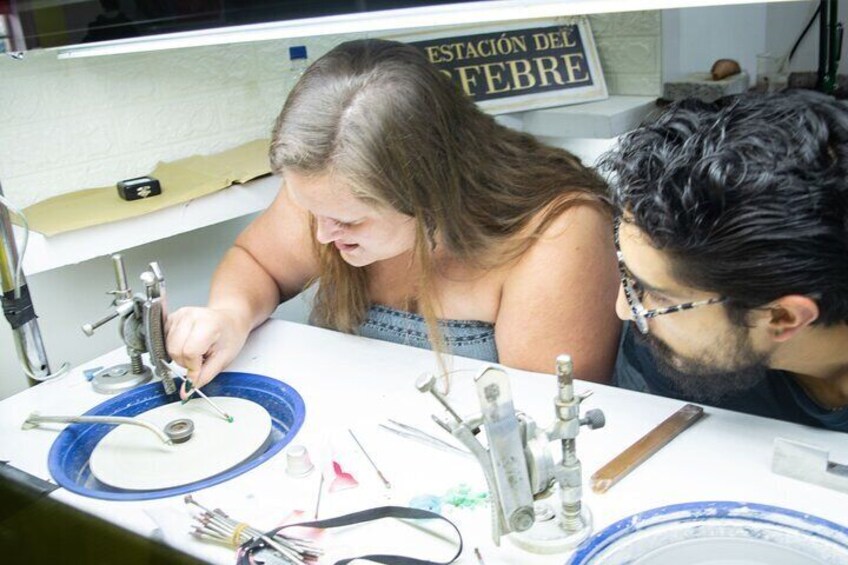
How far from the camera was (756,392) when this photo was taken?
1.16 metres

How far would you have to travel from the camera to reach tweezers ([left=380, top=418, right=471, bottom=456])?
Answer: 106cm

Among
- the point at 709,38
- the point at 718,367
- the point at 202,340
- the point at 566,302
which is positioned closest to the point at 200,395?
the point at 202,340

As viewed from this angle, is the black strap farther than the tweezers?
No

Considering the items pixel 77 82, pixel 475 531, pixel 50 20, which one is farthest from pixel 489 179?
pixel 77 82

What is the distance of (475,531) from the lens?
899 millimetres

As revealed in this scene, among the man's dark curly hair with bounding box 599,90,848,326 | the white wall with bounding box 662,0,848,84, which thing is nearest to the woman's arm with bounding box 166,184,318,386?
the man's dark curly hair with bounding box 599,90,848,326

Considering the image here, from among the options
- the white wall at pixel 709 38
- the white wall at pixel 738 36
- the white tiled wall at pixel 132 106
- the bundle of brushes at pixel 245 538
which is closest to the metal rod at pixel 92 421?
the bundle of brushes at pixel 245 538

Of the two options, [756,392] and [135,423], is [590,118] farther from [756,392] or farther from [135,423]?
[135,423]

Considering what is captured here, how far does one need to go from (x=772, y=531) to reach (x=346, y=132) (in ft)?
2.62

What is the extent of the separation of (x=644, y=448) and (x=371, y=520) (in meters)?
0.36

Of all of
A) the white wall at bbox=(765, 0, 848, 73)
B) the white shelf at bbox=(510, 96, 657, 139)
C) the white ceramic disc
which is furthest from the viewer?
→ the white shelf at bbox=(510, 96, 657, 139)

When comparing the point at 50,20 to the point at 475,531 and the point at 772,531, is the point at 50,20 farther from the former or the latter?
the point at 772,531

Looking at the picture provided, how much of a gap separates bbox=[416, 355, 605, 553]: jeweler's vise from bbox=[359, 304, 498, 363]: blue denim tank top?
53 centimetres

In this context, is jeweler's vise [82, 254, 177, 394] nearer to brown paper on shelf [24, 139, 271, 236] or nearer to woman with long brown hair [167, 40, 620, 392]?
woman with long brown hair [167, 40, 620, 392]
